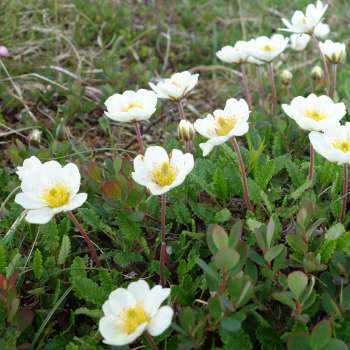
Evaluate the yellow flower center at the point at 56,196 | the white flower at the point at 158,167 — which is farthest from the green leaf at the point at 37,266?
the white flower at the point at 158,167

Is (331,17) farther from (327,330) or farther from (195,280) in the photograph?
(327,330)

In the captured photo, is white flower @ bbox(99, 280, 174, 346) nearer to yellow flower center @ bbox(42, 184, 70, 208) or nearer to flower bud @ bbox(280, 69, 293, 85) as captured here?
yellow flower center @ bbox(42, 184, 70, 208)

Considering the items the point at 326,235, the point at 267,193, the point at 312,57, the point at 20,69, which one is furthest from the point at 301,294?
the point at 312,57

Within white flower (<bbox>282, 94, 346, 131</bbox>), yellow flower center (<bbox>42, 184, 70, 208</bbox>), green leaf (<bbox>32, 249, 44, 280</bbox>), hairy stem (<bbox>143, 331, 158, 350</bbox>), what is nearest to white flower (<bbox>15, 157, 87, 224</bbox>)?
yellow flower center (<bbox>42, 184, 70, 208</bbox>)

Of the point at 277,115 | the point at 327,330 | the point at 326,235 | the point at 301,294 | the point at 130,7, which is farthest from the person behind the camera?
the point at 130,7

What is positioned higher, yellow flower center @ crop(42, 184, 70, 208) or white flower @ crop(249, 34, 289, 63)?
white flower @ crop(249, 34, 289, 63)
